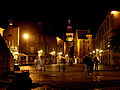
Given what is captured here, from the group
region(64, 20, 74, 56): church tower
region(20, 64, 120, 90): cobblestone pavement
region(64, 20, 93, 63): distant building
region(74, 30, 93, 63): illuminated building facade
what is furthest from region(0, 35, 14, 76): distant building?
region(64, 20, 74, 56): church tower

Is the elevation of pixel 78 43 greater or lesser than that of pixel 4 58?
greater

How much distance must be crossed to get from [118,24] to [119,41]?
12694 millimetres

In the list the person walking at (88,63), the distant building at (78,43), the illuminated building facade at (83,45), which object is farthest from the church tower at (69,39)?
the person walking at (88,63)

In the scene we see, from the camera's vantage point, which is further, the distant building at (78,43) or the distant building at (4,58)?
the distant building at (78,43)

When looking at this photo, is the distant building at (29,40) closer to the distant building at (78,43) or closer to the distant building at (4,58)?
the distant building at (78,43)

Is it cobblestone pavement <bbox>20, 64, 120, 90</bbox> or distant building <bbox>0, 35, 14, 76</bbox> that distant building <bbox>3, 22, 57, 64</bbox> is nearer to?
cobblestone pavement <bbox>20, 64, 120, 90</bbox>

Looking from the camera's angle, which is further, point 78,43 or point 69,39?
point 69,39

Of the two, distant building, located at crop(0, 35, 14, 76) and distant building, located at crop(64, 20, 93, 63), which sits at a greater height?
distant building, located at crop(64, 20, 93, 63)

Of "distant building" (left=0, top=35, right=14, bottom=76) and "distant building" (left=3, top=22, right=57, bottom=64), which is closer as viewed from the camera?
"distant building" (left=0, top=35, right=14, bottom=76)

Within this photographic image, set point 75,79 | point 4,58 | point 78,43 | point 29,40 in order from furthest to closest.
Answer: point 78,43 < point 29,40 < point 75,79 < point 4,58

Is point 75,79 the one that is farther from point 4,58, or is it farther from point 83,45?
point 83,45

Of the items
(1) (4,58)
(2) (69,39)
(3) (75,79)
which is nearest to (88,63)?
(3) (75,79)

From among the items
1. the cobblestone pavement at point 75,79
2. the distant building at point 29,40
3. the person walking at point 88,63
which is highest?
the distant building at point 29,40

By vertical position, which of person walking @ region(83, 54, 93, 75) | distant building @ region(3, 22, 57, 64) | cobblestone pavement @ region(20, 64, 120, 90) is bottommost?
cobblestone pavement @ region(20, 64, 120, 90)
